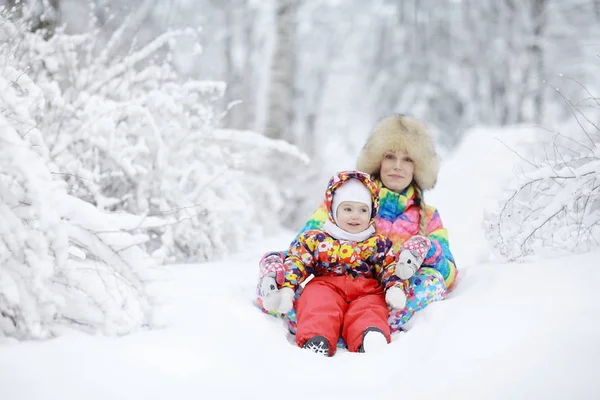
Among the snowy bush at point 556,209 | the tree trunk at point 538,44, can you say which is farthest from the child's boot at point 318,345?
the tree trunk at point 538,44

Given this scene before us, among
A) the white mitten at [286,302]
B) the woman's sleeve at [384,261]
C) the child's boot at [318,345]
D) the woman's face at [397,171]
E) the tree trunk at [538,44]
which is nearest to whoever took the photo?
the child's boot at [318,345]

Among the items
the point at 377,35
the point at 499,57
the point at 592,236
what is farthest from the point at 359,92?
the point at 592,236

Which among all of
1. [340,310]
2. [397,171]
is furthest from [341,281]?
[397,171]

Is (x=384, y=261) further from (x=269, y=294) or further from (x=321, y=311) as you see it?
(x=269, y=294)

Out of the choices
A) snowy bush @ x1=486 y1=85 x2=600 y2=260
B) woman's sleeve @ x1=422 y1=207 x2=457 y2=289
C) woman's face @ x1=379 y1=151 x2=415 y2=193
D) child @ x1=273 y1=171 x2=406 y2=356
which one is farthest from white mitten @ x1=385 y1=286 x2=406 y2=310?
woman's face @ x1=379 y1=151 x2=415 y2=193

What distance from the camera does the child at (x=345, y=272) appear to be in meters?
2.30

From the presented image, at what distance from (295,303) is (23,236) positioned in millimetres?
1311

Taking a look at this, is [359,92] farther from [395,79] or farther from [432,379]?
[432,379]

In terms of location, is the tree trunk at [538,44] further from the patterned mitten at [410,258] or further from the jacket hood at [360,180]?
the patterned mitten at [410,258]

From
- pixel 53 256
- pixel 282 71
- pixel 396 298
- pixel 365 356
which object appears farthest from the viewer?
pixel 282 71

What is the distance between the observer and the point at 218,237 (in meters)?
3.86

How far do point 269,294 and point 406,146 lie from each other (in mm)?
1296

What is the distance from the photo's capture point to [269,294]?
2.38 metres

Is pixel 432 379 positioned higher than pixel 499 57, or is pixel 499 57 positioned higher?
pixel 499 57
